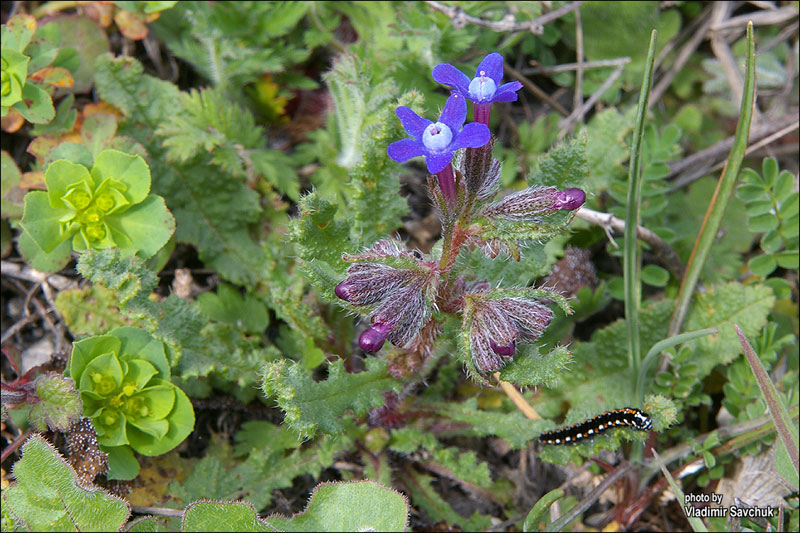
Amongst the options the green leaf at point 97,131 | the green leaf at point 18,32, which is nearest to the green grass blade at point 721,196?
the green leaf at point 97,131

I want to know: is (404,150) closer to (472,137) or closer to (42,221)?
(472,137)

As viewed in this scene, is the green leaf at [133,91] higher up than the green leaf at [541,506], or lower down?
higher up

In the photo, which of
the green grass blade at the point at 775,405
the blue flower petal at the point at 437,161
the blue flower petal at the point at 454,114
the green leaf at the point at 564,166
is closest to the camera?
the blue flower petal at the point at 437,161

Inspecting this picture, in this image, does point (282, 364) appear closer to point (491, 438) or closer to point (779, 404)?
point (491, 438)

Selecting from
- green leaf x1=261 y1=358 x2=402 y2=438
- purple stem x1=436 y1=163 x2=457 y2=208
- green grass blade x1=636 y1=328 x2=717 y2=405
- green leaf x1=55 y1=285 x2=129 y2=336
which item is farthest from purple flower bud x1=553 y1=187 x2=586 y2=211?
green leaf x1=55 y1=285 x2=129 y2=336

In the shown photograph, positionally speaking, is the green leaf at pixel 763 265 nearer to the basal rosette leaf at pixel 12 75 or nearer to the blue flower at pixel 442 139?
the blue flower at pixel 442 139

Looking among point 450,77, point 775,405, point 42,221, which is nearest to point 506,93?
point 450,77

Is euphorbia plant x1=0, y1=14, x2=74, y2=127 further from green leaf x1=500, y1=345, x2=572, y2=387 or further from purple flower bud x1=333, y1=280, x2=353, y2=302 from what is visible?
green leaf x1=500, y1=345, x2=572, y2=387
